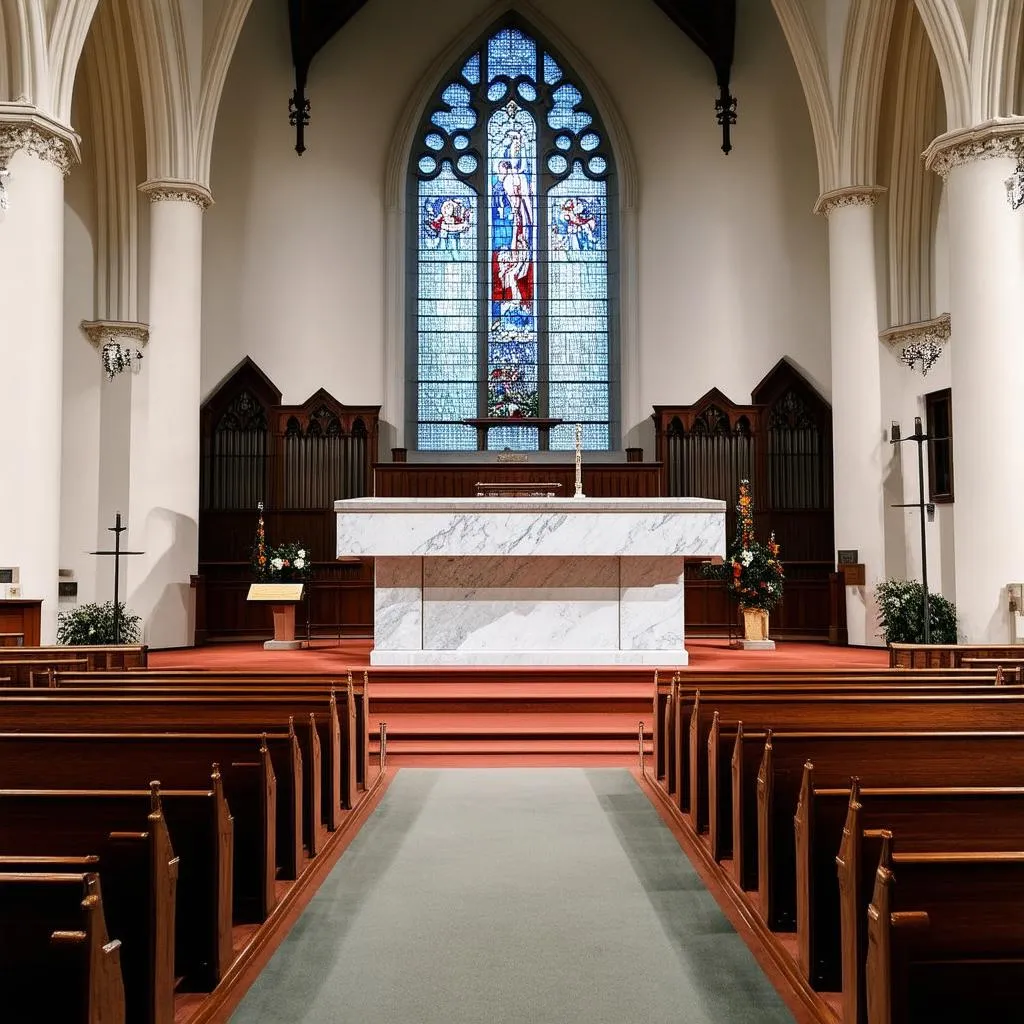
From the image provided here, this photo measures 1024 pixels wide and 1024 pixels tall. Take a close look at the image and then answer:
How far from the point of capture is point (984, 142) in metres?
9.91

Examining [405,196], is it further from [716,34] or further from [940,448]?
[940,448]

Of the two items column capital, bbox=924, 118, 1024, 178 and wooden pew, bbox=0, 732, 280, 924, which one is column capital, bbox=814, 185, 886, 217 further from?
wooden pew, bbox=0, 732, 280, 924

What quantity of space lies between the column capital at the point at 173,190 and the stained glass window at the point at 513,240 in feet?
12.6

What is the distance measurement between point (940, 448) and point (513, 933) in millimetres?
10564

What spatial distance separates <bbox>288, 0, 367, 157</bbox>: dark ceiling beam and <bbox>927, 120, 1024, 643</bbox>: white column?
8.67 meters

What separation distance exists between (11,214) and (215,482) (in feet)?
17.3

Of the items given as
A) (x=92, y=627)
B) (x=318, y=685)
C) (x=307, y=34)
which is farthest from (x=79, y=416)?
(x=318, y=685)

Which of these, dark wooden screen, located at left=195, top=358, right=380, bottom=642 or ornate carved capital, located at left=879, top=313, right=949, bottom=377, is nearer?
ornate carved capital, located at left=879, top=313, right=949, bottom=377

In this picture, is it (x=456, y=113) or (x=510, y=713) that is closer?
(x=510, y=713)

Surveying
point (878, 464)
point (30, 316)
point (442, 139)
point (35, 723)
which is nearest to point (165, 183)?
point (30, 316)

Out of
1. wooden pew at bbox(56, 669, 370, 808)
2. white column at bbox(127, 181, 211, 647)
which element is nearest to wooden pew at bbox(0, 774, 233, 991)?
wooden pew at bbox(56, 669, 370, 808)

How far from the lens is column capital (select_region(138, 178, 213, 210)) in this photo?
12.4m

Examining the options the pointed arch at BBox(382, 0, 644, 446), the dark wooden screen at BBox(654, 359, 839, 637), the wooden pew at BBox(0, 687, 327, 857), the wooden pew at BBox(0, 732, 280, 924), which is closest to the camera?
the wooden pew at BBox(0, 732, 280, 924)

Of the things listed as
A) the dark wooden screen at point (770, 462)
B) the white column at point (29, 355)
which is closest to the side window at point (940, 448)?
the dark wooden screen at point (770, 462)
